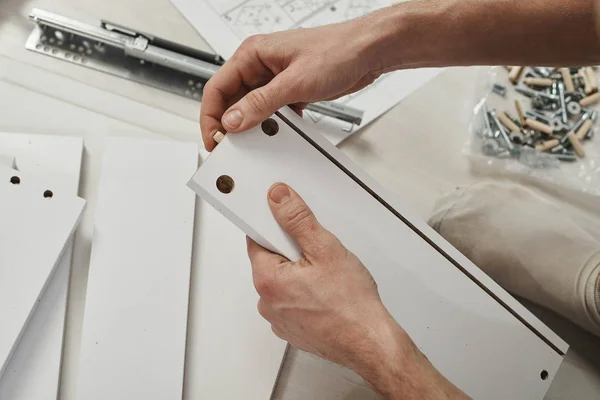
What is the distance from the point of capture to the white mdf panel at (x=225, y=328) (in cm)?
72

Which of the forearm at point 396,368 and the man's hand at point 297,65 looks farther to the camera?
the man's hand at point 297,65

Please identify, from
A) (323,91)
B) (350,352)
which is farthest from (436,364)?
(323,91)

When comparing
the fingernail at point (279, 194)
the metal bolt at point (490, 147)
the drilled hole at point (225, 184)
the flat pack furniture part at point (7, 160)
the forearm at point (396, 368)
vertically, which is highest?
the flat pack furniture part at point (7, 160)

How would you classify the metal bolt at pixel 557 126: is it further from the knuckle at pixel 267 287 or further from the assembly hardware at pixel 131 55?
the knuckle at pixel 267 287

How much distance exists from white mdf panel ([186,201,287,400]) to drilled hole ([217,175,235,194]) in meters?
0.24

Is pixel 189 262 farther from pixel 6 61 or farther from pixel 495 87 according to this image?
pixel 495 87

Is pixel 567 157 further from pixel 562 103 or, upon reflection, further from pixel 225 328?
pixel 225 328

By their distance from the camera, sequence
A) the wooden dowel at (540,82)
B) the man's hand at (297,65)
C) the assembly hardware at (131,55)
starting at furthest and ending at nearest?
the wooden dowel at (540,82) < the assembly hardware at (131,55) < the man's hand at (297,65)

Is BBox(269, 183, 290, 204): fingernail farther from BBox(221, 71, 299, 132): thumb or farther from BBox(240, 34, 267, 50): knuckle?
BBox(240, 34, 267, 50): knuckle

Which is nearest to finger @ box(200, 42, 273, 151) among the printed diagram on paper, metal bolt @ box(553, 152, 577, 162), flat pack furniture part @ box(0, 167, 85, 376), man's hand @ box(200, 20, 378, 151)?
man's hand @ box(200, 20, 378, 151)

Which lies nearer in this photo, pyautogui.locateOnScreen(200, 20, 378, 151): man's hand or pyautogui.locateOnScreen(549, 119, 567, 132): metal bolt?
pyautogui.locateOnScreen(200, 20, 378, 151): man's hand

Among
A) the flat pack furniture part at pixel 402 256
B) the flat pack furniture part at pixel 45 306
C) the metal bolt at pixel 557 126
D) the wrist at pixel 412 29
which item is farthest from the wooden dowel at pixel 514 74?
the flat pack furniture part at pixel 45 306

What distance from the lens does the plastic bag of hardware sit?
Result: 3.02ft

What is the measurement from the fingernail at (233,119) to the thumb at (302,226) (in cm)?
8
